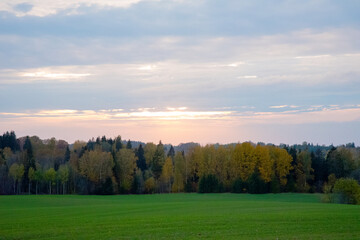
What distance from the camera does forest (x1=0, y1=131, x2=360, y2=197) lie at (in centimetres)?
9188

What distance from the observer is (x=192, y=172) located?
101 metres

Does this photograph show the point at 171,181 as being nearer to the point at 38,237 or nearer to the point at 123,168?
the point at 123,168

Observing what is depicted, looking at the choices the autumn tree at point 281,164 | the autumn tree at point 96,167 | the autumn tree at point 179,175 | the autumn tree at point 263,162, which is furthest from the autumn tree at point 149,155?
the autumn tree at point 281,164

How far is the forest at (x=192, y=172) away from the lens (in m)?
91.9

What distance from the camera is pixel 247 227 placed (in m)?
25.2

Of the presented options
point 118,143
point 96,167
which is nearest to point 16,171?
point 96,167

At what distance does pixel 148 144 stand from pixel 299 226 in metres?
102

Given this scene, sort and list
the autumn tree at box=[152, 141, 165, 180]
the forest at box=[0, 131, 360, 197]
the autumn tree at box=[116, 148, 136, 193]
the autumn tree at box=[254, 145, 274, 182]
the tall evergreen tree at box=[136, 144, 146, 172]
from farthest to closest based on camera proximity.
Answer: the tall evergreen tree at box=[136, 144, 146, 172] < the autumn tree at box=[152, 141, 165, 180] < the autumn tree at box=[116, 148, 136, 193] < the forest at box=[0, 131, 360, 197] < the autumn tree at box=[254, 145, 274, 182]

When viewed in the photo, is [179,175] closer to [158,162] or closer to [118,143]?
[158,162]

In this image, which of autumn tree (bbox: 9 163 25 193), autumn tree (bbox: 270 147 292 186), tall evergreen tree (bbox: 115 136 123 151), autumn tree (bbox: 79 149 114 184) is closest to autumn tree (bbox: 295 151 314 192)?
autumn tree (bbox: 270 147 292 186)

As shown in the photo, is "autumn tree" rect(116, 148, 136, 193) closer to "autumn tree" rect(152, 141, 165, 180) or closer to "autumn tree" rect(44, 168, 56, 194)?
"autumn tree" rect(152, 141, 165, 180)

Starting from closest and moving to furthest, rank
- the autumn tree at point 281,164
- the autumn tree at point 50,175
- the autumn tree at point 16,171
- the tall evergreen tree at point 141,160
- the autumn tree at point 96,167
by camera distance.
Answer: the autumn tree at point 281,164, the autumn tree at point 16,171, the autumn tree at point 50,175, the autumn tree at point 96,167, the tall evergreen tree at point 141,160

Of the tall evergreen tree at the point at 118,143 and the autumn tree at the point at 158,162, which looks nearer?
the autumn tree at the point at 158,162

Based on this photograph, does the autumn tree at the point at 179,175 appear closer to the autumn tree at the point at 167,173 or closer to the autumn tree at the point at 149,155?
the autumn tree at the point at 167,173
